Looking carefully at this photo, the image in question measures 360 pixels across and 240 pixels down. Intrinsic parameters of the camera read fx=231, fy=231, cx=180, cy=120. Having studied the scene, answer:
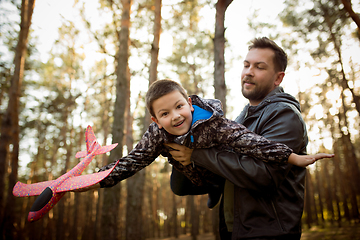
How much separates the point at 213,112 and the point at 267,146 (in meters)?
0.52

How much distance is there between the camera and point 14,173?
8367 millimetres

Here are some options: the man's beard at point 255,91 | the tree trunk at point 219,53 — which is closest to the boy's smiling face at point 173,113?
the man's beard at point 255,91

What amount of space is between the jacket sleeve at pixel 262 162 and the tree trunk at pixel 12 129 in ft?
27.9

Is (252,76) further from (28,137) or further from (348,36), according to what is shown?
(28,137)

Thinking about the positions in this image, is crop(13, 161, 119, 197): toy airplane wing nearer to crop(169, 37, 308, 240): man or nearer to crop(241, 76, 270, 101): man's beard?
crop(169, 37, 308, 240): man

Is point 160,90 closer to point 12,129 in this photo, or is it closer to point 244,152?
point 244,152

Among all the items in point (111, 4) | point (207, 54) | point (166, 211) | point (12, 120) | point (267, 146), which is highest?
point (207, 54)

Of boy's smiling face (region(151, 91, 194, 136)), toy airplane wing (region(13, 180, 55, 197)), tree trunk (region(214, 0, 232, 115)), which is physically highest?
tree trunk (region(214, 0, 232, 115))

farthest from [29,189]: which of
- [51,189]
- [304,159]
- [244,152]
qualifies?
[304,159]

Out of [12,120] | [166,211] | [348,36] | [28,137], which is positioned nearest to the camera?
[12,120]

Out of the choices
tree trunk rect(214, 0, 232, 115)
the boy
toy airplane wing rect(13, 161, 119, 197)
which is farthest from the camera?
tree trunk rect(214, 0, 232, 115)

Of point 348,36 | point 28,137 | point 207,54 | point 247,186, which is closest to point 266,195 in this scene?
point 247,186

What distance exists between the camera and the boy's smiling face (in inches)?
72.0

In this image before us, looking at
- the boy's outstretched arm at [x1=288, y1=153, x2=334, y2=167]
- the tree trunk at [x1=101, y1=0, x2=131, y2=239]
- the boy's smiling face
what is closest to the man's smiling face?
the boy's smiling face
